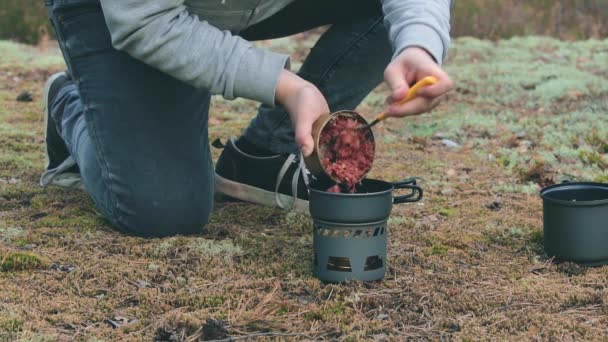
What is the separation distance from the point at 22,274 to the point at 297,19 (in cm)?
176

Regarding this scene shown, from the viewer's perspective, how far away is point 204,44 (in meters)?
2.68

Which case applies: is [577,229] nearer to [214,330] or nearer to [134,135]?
[214,330]

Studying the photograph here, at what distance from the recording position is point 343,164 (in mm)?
2689

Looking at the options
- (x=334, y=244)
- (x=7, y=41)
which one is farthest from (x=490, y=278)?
(x=7, y=41)

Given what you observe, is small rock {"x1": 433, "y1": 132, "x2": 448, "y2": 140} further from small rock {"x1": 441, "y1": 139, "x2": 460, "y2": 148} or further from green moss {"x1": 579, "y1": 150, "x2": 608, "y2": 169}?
green moss {"x1": 579, "y1": 150, "x2": 608, "y2": 169}

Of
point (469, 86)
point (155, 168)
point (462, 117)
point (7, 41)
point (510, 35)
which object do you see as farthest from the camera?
point (510, 35)

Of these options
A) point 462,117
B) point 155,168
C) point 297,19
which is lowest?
point 462,117

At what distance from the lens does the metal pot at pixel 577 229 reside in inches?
110

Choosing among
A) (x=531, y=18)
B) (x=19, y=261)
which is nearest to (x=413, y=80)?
(x=19, y=261)

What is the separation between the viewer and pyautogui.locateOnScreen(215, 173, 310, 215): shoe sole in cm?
365

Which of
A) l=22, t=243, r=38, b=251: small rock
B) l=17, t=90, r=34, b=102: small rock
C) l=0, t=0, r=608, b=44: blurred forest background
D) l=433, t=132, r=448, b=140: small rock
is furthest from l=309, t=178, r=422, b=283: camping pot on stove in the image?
l=0, t=0, r=608, b=44: blurred forest background

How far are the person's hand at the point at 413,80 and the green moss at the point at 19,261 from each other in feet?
→ 4.47

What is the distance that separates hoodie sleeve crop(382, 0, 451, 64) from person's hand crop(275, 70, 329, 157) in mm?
314

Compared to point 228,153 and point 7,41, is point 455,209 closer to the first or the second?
point 228,153
